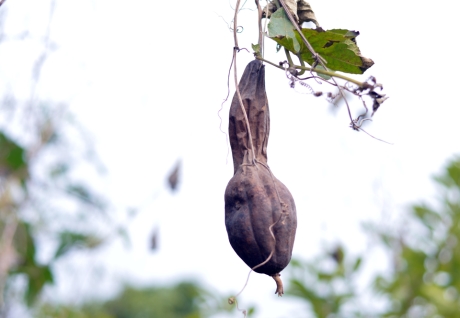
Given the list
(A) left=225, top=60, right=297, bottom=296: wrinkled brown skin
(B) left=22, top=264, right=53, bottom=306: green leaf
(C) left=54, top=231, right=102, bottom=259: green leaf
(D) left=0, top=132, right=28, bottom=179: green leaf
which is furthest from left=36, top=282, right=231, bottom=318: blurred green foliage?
(A) left=225, top=60, right=297, bottom=296: wrinkled brown skin

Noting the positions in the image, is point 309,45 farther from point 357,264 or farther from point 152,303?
point 152,303

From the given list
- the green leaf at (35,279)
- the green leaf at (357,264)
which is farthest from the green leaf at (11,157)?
the green leaf at (357,264)

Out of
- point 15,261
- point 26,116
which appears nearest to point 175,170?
point 26,116

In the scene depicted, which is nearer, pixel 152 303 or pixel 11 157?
pixel 11 157

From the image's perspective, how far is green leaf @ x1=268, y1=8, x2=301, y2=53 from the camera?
1409mm

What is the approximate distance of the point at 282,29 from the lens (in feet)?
4.66

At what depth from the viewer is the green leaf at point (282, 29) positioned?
1409 millimetres

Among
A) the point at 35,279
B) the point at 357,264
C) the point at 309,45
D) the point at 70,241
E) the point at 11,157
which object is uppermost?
the point at 309,45

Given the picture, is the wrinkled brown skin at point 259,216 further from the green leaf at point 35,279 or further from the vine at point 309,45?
the green leaf at point 35,279

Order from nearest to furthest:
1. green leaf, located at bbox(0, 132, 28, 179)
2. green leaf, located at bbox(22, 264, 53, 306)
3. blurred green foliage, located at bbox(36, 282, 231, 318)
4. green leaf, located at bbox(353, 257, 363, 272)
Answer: green leaf, located at bbox(0, 132, 28, 179) → green leaf, located at bbox(353, 257, 363, 272) → green leaf, located at bbox(22, 264, 53, 306) → blurred green foliage, located at bbox(36, 282, 231, 318)

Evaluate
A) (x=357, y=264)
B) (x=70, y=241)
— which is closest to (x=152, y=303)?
(x=70, y=241)

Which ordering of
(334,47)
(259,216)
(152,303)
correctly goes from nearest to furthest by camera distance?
(259,216), (334,47), (152,303)

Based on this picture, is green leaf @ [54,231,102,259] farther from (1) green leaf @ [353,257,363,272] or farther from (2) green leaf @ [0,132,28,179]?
(1) green leaf @ [353,257,363,272]

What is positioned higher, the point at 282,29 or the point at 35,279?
the point at 282,29
